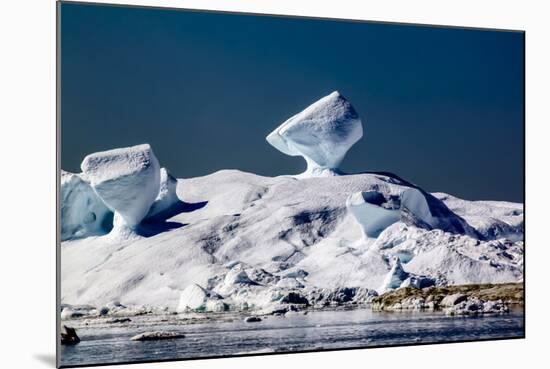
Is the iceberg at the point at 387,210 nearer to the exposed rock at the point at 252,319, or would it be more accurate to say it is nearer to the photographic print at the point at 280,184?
the photographic print at the point at 280,184

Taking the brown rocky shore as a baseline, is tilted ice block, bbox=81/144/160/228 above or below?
above

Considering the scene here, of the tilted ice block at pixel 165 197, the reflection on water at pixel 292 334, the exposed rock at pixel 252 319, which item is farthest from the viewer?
the tilted ice block at pixel 165 197

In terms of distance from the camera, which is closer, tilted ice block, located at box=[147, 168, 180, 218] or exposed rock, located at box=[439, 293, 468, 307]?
tilted ice block, located at box=[147, 168, 180, 218]

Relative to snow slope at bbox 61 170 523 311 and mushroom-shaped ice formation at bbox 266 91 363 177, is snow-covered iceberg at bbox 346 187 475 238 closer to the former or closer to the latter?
snow slope at bbox 61 170 523 311

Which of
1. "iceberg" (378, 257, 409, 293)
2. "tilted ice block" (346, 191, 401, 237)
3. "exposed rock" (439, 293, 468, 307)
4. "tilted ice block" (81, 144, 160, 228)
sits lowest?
"exposed rock" (439, 293, 468, 307)

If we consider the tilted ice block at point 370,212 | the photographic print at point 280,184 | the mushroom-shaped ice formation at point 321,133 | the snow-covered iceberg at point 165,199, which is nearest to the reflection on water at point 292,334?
the photographic print at point 280,184

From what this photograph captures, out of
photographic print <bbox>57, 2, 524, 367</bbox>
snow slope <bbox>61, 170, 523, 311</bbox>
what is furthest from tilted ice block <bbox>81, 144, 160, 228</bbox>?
snow slope <bbox>61, 170, 523, 311</bbox>

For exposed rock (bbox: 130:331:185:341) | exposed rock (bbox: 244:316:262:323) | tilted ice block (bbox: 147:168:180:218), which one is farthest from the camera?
tilted ice block (bbox: 147:168:180:218)
